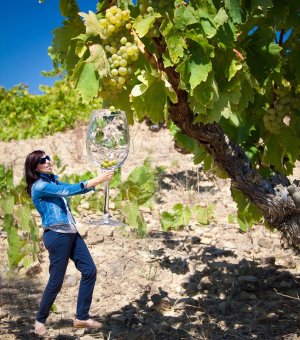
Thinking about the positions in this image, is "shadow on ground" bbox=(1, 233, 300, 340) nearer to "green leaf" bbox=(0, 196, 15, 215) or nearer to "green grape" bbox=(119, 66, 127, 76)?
"green leaf" bbox=(0, 196, 15, 215)

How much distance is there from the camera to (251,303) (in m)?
3.78

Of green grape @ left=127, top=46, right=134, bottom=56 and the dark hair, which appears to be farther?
the dark hair

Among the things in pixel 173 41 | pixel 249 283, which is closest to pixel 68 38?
pixel 173 41

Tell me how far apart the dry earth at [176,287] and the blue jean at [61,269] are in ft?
0.70

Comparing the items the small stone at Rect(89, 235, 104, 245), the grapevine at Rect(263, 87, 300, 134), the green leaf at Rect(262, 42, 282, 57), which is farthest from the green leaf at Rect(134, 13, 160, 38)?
the small stone at Rect(89, 235, 104, 245)

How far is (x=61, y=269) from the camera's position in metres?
3.21

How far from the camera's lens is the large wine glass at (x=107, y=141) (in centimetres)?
231

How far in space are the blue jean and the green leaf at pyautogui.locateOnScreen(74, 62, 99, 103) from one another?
1.47 m

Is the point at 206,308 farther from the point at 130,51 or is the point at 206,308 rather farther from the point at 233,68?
the point at 130,51

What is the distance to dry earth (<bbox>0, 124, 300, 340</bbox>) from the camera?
337 cm

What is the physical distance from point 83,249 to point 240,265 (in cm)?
164

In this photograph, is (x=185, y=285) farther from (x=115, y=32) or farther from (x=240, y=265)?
(x=115, y=32)

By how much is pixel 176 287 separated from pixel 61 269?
1220 mm

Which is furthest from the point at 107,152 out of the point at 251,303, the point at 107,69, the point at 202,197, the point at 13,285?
the point at 202,197
